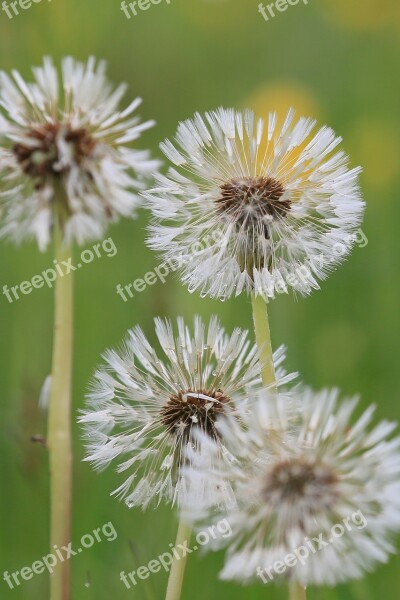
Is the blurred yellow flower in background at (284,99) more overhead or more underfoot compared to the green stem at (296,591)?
more overhead

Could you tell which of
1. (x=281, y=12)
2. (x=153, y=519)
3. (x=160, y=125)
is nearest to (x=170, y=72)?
(x=160, y=125)

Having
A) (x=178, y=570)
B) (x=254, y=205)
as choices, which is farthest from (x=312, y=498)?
(x=254, y=205)

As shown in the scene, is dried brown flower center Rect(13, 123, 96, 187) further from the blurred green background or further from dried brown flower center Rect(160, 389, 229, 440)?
the blurred green background
